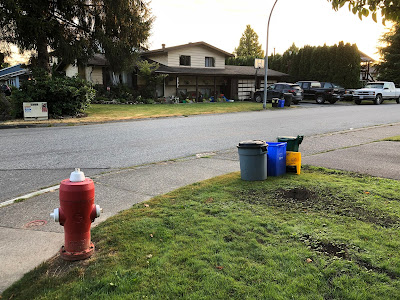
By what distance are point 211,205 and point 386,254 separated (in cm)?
216

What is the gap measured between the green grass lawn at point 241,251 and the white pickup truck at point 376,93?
2804cm

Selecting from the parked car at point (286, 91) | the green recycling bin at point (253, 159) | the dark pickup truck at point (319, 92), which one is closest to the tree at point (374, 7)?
the green recycling bin at point (253, 159)

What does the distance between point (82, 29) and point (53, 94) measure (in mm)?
4896

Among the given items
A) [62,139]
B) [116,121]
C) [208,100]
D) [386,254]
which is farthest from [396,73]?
[386,254]

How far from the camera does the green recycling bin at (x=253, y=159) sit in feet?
18.5

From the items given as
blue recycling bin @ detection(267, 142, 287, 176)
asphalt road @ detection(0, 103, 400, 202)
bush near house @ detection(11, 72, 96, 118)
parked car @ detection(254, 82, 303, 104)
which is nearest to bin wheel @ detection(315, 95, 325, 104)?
parked car @ detection(254, 82, 303, 104)

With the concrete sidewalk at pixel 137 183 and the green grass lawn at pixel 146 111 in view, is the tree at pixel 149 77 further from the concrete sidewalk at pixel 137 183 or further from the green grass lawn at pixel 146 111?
the concrete sidewalk at pixel 137 183

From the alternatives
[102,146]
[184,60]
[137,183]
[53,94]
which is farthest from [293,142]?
[184,60]

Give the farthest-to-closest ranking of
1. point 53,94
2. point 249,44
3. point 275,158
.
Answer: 1. point 249,44
2. point 53,94
3. point 275,158

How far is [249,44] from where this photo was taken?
80375 mm

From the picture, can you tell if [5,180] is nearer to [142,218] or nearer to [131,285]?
[142,218]

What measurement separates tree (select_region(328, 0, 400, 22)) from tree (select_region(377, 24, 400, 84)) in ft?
143

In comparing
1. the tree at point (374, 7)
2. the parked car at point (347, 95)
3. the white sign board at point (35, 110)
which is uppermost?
the tree at point (374, 7)

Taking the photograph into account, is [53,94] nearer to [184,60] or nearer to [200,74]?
[200,74]
